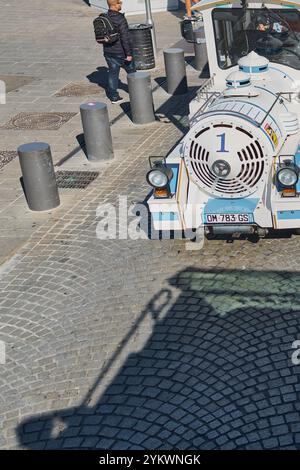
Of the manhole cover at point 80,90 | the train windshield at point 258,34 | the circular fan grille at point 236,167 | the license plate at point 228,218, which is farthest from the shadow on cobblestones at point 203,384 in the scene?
the manhole cover at point 80,90

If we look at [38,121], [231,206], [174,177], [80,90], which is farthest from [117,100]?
[231,206]

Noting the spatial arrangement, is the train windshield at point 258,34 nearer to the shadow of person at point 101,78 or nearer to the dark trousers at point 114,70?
the dark trousers at point 114,70

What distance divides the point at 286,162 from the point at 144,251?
209 cm

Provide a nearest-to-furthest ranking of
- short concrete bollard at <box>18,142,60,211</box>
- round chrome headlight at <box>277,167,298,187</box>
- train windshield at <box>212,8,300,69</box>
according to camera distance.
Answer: round chrome headlight at <box>277,167,298,187</box>
train windshield at <box>212,8,300,69</box>
short concrete bollard at <box>18,142,60,211</box>

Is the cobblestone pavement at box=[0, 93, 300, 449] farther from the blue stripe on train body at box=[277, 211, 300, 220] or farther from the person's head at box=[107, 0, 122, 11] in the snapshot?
the person's head at box=[107, 0, 122, 11]

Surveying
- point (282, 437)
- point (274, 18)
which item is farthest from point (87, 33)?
point (282, 437)

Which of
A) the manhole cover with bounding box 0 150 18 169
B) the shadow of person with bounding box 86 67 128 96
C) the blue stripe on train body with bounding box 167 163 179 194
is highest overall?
the blue stripe on train body with bounding box 167 163 179 194

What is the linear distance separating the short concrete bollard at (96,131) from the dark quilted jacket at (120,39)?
304 cm

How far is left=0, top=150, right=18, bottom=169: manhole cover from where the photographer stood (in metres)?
13.1

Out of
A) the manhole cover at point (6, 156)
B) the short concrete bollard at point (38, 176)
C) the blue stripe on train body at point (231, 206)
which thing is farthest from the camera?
the manhole cover at point (6, 156)

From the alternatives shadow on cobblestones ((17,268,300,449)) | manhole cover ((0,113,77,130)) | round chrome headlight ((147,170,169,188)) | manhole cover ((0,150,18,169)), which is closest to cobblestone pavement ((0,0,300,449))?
shadow on cobblestones ((17,268,300,449))

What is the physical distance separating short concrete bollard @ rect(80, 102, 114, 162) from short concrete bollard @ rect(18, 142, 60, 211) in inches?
61.9

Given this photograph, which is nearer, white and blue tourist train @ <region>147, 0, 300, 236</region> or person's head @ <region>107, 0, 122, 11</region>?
white and blue tourist train @ <region>147, 0, 300, 236</region>

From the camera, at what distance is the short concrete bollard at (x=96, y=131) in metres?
12.2
